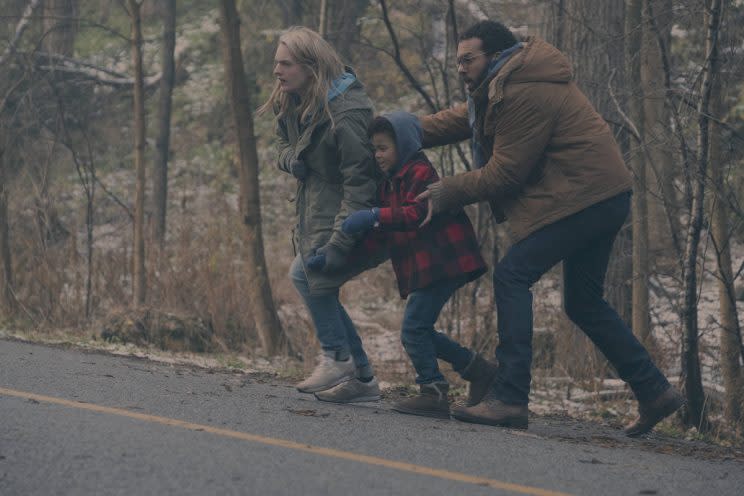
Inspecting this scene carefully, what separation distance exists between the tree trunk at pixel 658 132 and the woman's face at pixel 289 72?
6.79ft

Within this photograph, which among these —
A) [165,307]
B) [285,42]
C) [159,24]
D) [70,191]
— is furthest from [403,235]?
[159,24]

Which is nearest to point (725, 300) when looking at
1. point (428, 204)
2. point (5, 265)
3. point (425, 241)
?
point (425, 241)

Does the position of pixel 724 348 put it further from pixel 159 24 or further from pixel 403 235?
pixel 159 24

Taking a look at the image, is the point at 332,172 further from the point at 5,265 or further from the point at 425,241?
the point at 5,265

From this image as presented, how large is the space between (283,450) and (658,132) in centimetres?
511

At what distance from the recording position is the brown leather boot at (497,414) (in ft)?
19.8

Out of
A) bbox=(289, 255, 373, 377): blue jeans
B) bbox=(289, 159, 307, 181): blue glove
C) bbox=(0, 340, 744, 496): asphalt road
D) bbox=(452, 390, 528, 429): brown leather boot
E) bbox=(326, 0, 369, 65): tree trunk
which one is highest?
bbox=(326, 0, 369, 65): tree trunk

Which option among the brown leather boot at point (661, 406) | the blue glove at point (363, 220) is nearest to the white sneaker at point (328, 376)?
the blue glove at point (363, 220)

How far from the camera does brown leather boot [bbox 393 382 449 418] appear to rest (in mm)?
6324

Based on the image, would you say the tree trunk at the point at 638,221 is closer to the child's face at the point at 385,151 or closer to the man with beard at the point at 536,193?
the man with beard at the point at 536,193

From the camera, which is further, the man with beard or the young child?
the young child

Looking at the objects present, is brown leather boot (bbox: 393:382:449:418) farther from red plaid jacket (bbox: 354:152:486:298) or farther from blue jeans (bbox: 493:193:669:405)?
red plaid jacket (bbox: 354:152:486:298)

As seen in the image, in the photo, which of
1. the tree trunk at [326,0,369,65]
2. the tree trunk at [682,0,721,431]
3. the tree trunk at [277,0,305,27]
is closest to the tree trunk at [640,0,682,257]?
the tree trunk at [682,0,721,431]

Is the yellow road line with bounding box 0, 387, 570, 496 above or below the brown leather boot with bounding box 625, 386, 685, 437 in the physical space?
below
